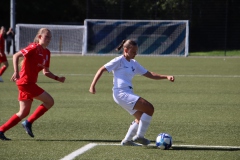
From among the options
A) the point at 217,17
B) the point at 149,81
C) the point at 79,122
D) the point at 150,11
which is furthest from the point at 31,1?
the point at 79,122

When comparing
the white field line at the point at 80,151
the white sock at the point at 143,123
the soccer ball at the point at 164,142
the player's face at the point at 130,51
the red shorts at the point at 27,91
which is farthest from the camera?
the red shorts at the point at 27,91

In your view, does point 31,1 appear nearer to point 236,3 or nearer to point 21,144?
point 236,3

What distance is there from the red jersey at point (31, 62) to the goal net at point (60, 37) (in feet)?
91.2

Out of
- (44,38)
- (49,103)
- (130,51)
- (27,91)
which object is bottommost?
(49,103)

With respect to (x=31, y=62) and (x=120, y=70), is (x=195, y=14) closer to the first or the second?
(x=31, y=62)

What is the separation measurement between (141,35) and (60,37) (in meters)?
5.45

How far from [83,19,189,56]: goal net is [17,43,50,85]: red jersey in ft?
89.7

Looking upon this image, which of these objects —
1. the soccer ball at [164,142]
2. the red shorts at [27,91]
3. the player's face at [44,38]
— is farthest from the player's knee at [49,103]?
the soccer ball at [164,142]

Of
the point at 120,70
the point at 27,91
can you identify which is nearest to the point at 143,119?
the point at 120,70

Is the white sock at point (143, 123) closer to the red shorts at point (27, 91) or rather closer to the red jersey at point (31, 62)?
the red shorts at point (27, 91)

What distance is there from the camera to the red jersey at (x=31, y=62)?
8.52 meters

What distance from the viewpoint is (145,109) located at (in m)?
7.93

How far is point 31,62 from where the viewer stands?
8602 millimetres

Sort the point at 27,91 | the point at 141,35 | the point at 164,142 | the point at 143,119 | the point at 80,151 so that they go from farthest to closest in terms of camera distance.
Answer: the point at 141,35, the point at 27,91, the point at 143,119, the point at 164,142, the point at 80,151
